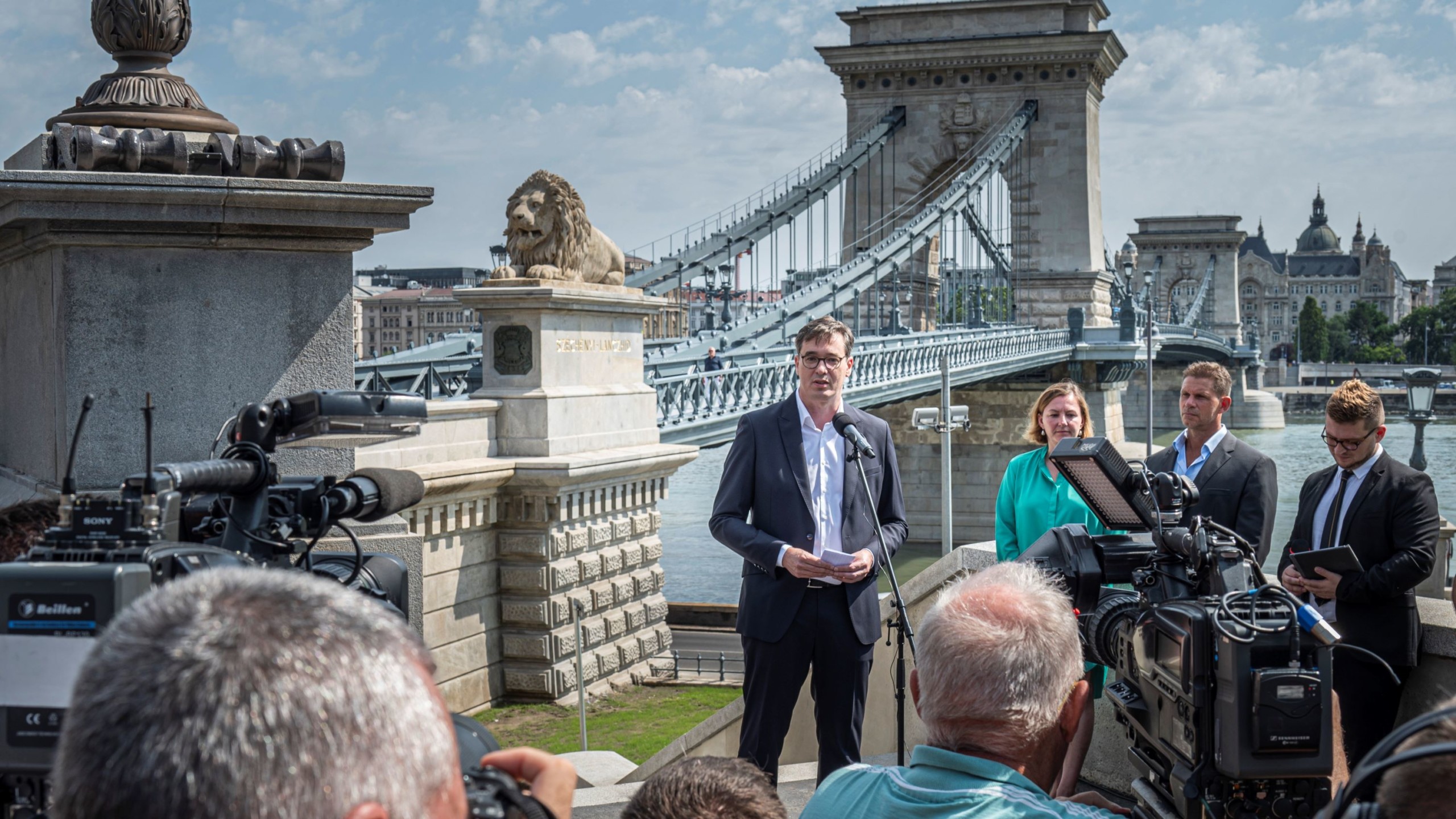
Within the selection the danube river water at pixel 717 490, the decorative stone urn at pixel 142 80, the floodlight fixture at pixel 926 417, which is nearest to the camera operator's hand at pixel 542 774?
the decorative stone urn at pixel 142 80

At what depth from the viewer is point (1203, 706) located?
6.91 feet

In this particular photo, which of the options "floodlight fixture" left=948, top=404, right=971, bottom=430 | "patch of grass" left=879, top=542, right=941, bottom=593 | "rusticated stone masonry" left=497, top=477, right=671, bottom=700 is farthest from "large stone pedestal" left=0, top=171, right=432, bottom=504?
"patch of grass" left=879, top=542, right=941, bottom=593

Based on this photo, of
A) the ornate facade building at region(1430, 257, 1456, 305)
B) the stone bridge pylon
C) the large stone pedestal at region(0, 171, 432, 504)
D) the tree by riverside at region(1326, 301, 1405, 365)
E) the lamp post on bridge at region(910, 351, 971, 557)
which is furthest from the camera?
the ornate facade building at region(1430, 257, 1456, 305)

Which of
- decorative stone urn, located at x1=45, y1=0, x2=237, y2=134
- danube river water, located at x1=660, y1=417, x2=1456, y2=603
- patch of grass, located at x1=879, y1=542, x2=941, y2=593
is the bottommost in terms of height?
patch of grass, located at x1=879, y1=542, x2=941, y2=593

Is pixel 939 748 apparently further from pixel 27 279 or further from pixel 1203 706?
pixel 27 279

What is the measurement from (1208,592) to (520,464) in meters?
8.66

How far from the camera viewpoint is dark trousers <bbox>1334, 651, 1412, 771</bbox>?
11.4 ft

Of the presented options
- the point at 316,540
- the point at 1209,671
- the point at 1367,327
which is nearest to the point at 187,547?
the point at 316,540

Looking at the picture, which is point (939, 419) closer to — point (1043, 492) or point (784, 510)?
point (1043, 492)

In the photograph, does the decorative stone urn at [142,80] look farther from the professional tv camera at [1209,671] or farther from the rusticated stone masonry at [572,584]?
the rusticated stone masonry at [572,584]

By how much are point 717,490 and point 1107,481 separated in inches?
362

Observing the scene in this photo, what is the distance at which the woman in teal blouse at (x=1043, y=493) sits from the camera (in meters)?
4.10

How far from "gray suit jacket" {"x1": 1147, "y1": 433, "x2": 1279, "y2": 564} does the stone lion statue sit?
24.1ft

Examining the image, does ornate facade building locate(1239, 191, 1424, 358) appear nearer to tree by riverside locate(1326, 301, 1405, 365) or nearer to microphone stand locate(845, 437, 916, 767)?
tree by riverside locate(1326, 301, 1405, 365)
